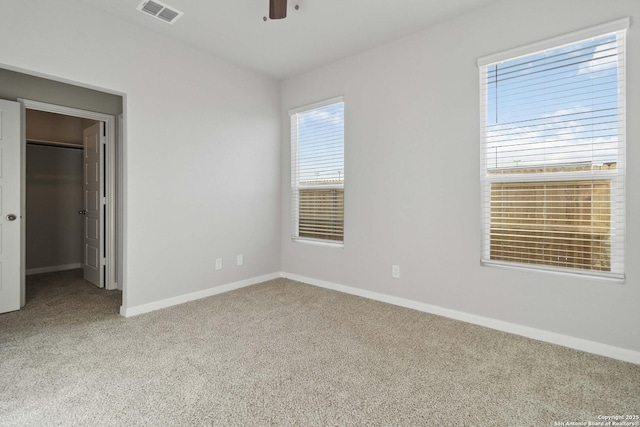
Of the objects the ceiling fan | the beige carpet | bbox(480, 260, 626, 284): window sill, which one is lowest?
the beige carpet

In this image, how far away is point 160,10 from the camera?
283 centimetres

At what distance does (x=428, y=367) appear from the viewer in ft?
7.02

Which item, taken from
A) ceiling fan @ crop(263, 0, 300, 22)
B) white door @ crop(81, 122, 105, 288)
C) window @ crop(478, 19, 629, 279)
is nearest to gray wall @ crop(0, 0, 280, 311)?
white door @ crop(81, 122, 105, 288)

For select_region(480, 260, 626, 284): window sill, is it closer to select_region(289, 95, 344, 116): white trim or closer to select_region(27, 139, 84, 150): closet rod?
select_region(289, 95, 344, 116): white trim

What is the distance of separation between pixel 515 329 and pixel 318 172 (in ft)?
8.76

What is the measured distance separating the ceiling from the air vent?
0.05m

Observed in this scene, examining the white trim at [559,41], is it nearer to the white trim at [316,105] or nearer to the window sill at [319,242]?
the white trim at [316,105]

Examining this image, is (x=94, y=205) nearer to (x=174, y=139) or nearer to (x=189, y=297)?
(x=174, y=139)

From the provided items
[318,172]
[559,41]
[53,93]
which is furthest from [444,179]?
[53,93]

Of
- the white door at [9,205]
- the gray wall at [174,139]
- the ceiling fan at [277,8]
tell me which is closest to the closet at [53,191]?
the white door at [9,205]

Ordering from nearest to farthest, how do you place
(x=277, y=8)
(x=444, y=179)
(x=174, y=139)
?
(x=277, y=8), (x=444, y=179), (x=174, y=139)

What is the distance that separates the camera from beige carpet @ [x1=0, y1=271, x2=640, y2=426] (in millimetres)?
1676

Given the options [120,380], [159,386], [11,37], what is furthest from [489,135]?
[11,37]

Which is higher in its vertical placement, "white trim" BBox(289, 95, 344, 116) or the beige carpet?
"white trim" BBox(289, 95, 344, 116)
